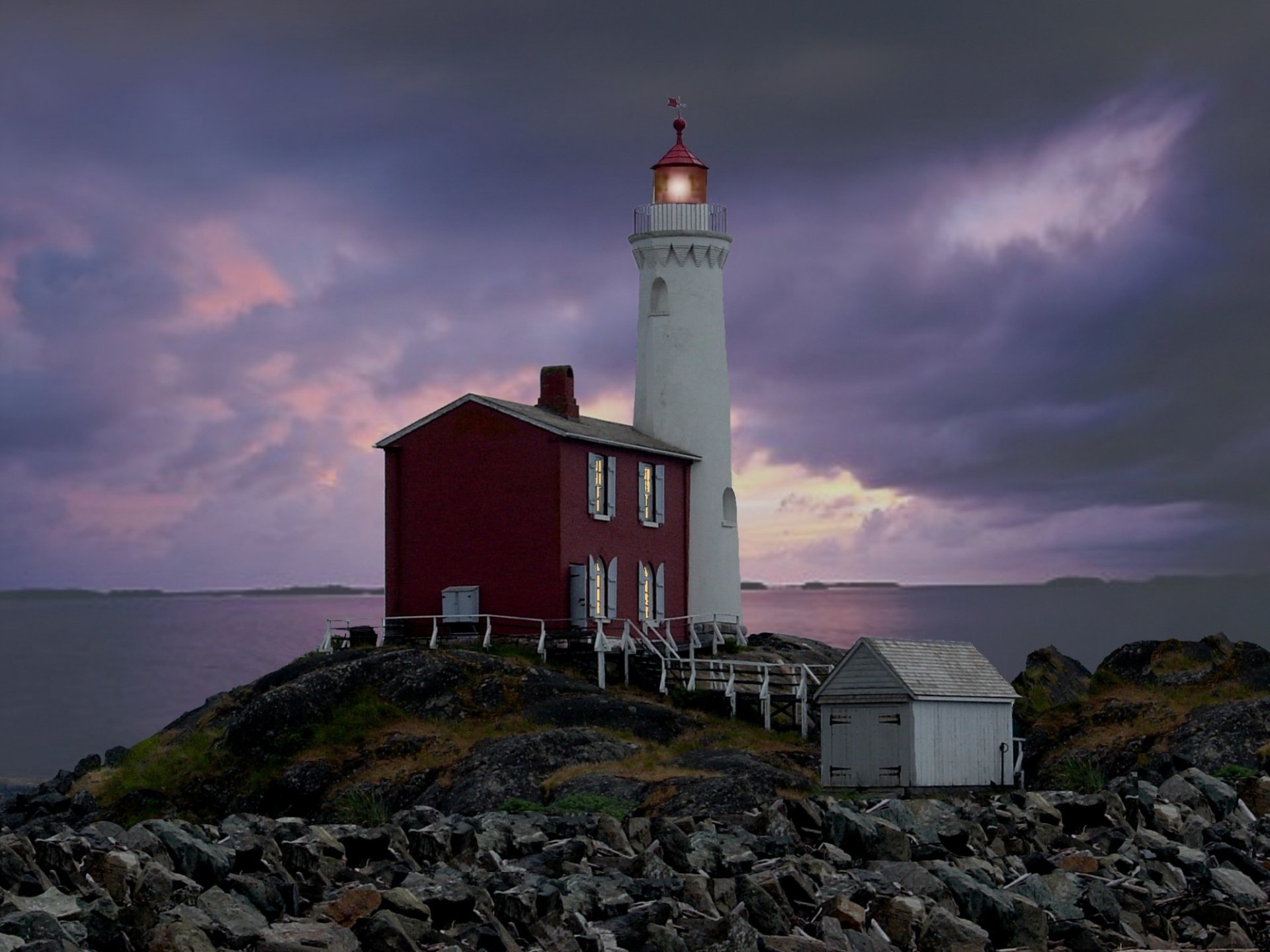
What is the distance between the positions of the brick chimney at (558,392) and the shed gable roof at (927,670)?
14.2m

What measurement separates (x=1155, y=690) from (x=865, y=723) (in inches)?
260

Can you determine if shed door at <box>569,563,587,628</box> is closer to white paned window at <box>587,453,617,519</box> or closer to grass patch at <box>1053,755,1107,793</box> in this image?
white paned window at <box>587,453,617,519</box>

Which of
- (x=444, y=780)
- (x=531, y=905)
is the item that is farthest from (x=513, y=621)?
(x=531, y=905)

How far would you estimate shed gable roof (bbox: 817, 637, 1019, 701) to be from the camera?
102ft

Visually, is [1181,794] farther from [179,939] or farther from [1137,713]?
[179,939]

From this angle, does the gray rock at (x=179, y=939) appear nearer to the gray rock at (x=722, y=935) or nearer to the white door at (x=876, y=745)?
the gray rock at (x=722, y=935)

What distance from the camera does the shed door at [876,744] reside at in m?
30.6

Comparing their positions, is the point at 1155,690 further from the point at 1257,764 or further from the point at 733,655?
the point at 733,655

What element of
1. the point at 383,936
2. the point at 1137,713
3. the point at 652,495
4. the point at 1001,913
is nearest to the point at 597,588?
the point at 652,495

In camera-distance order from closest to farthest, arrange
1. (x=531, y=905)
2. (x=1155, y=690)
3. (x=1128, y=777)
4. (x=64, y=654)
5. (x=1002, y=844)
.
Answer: (x=531, y=905) < (x=1002, y=844) < (x=1128, y=777) < (x=1155, y=690) < (x=64, y=654)

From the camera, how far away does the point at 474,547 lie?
41.7 metres

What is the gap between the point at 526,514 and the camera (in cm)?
4094

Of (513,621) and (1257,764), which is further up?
(513,621)

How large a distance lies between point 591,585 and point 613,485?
2.50 m
